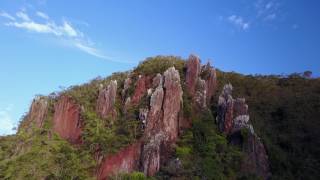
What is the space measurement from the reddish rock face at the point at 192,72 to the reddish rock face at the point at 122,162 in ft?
24.2

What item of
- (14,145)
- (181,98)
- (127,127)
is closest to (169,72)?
(181,98)

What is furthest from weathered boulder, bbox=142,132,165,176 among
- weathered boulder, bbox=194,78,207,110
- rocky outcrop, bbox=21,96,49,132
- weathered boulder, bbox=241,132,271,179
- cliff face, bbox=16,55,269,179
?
rocky outcrop, bbox=21,96,49,132

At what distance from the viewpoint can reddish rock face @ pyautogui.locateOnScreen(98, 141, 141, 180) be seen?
3690 cm

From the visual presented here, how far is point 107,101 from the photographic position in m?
42.0

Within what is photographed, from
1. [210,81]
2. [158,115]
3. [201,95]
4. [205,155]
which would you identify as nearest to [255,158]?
[205,155]

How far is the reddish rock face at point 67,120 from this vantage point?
4203 centimetres

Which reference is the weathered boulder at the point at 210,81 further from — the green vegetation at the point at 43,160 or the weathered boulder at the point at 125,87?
Answer: the green vegetation at the point at 43,160

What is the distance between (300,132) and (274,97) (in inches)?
236

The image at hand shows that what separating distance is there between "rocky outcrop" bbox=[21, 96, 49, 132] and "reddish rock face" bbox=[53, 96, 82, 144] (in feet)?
3.50

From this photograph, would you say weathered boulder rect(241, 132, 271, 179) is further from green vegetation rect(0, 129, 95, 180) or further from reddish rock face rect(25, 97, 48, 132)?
reddish rock face rect(25, 97, 48, 132)

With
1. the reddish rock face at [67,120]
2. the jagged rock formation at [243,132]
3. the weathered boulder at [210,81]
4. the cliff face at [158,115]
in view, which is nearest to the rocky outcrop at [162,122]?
the cliff face at [158,115]

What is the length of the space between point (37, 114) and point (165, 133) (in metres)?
13.3

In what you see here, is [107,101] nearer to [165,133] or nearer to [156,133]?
[156,133]

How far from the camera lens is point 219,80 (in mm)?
47062
